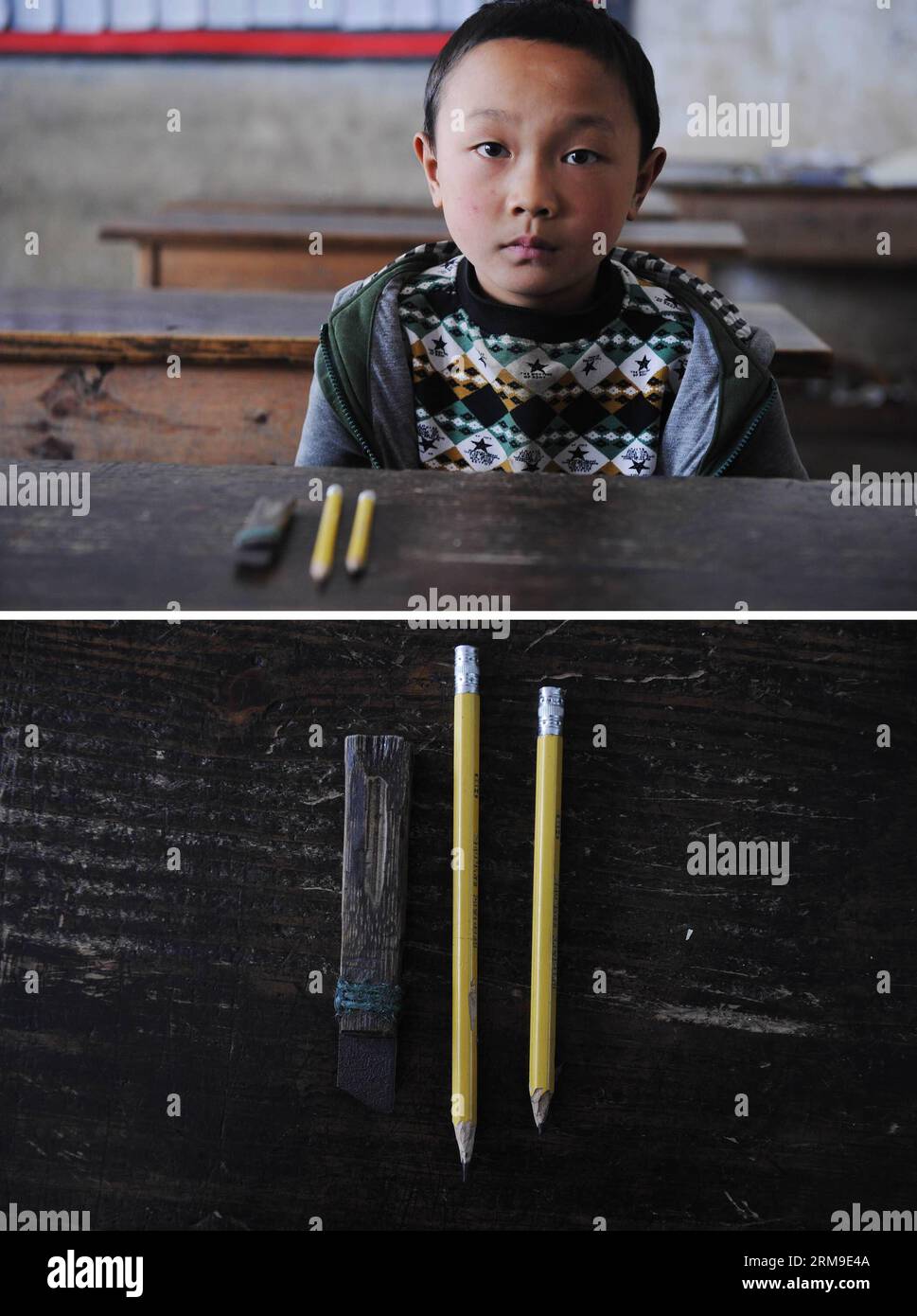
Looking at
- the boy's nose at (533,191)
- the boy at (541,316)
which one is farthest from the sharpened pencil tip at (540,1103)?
the boy's nose at (533,191)

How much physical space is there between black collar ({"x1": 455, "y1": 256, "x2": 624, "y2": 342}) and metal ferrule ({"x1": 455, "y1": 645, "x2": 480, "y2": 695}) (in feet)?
1.07

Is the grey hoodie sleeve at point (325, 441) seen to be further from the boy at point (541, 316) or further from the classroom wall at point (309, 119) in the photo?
the classroom wall at point (309, 119)

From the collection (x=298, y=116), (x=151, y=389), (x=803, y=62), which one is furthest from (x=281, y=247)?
(x=803, y=62)

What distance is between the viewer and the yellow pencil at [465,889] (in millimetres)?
641

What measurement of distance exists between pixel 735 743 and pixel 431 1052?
0.73 feet

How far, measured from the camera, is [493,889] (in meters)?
0.66

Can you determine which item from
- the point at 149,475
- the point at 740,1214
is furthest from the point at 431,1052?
the point at 149,475

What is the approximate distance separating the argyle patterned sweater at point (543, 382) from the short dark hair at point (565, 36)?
4.5 inches

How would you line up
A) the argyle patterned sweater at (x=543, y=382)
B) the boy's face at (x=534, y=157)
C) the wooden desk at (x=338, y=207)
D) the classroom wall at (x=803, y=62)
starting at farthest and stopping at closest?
1. the classroom wall at (x=803, y=62)
2. the wooden desk at (x=338, y=207)
3. the argyle patterned sweater at (x=543, y=382)
4. the boy's face at (x=534, y=157)

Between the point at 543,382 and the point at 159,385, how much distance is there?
0.49 meters

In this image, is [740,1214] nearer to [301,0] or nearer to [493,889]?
[493,889]

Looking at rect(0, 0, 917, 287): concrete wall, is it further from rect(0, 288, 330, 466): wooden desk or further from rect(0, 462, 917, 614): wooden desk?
rect(0, 462, 917, 614): wooden desk

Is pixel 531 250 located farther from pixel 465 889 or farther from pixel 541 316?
pixel 465 889

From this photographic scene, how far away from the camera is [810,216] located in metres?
3.42
